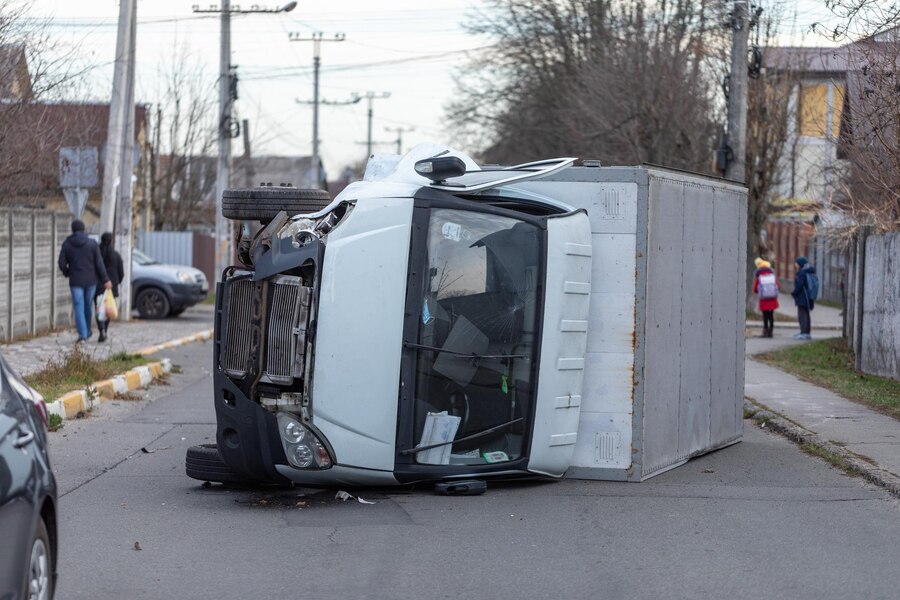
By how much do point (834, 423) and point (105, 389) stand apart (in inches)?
314

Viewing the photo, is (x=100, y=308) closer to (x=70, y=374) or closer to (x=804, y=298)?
(x=70, y=374)

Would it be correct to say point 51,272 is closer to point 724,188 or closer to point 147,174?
point 724,188

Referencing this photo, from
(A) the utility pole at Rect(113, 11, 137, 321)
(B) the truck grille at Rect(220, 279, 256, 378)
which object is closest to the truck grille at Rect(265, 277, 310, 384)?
(B) the truck grille at Rect(220, 279, 256, 378)

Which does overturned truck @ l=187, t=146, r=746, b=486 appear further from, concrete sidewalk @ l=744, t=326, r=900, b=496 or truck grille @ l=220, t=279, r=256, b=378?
concrete sidewalk @ l=744, t=326, r=900, b=496

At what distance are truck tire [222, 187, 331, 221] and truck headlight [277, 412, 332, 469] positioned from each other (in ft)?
5.83

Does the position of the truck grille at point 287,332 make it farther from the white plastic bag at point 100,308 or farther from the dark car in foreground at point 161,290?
the dark car in foreground at point 161,290

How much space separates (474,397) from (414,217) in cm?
127

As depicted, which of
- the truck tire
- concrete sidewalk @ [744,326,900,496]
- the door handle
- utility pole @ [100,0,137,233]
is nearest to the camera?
the door handle

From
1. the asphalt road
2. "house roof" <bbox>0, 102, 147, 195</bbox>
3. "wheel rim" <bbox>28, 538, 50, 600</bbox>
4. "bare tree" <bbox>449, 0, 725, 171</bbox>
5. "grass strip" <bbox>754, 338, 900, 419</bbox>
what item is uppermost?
"bare tree" <bbox>449, 0, 725, 171</bbox>

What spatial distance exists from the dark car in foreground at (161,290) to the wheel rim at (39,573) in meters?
22.9

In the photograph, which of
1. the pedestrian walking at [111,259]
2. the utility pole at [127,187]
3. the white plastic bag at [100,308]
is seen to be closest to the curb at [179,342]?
the white plastic bag at [100,308]

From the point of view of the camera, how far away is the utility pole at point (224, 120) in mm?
30609

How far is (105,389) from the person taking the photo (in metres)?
13.8

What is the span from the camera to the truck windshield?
25.7 feet
